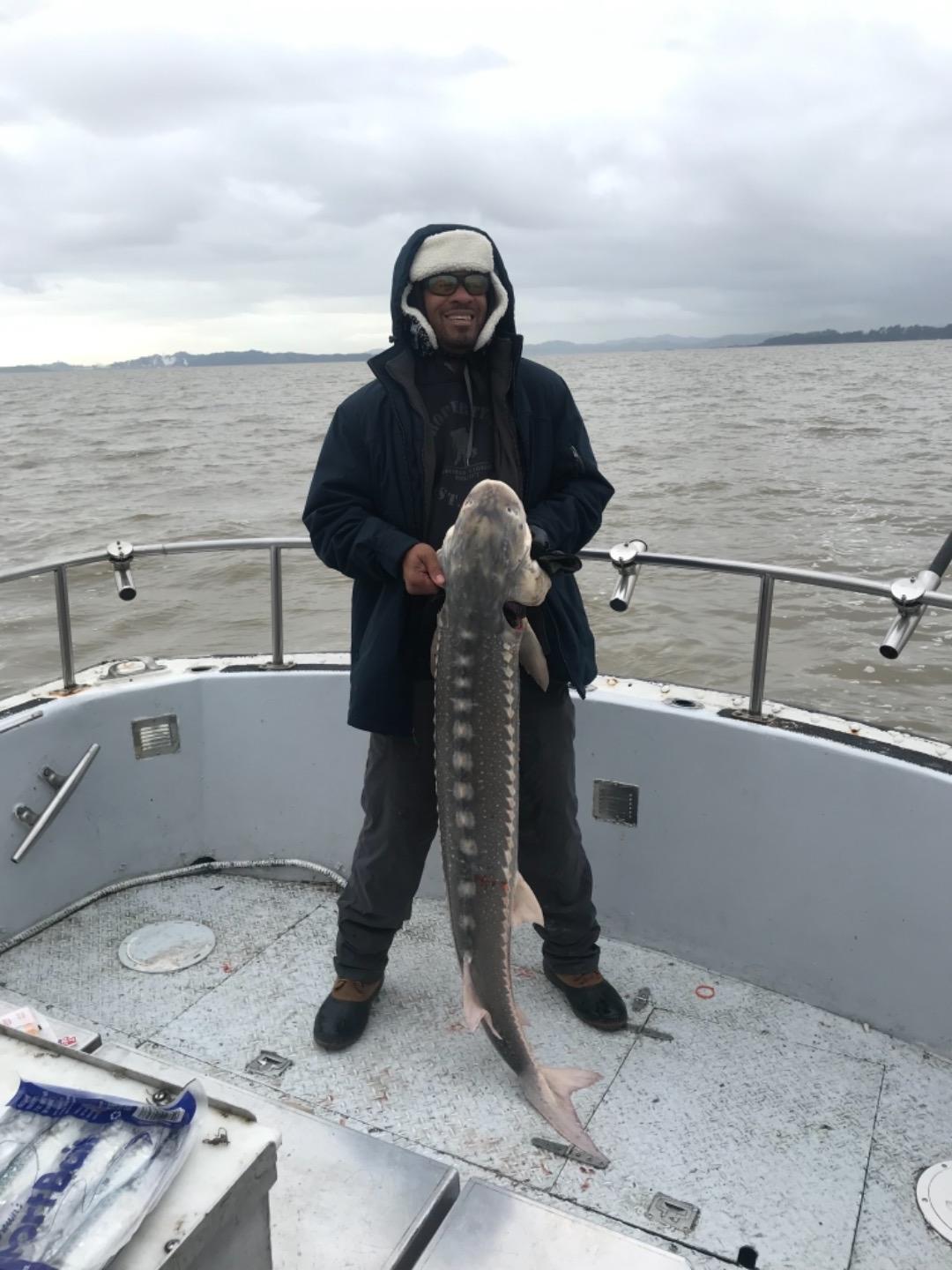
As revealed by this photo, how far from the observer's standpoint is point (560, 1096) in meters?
2.68

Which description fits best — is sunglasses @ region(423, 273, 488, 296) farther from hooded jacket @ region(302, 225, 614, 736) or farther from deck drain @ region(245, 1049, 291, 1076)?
deck drain @ region(245, 1049, 291, 1076)

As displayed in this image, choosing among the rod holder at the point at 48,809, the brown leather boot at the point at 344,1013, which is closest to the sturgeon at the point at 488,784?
the brown leather boot at the point at 344,1013

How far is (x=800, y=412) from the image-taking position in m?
31.9

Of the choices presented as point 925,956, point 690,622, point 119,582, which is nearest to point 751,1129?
point 925,956

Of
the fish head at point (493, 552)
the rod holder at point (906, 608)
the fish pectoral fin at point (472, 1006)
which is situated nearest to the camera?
the fish head at point (493, 552)

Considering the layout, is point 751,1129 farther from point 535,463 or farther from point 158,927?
point 158,927

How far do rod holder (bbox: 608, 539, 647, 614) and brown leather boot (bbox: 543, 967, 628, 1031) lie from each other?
47.2 inches

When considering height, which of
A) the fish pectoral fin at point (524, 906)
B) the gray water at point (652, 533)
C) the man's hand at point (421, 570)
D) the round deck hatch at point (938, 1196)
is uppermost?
the man's hand at point (421, 570)

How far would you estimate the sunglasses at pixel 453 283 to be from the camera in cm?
276

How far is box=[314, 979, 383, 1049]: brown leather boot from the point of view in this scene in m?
3.27

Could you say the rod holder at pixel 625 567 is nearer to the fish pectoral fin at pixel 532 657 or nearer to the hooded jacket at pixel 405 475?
the hooded jacket at pixel 405 475

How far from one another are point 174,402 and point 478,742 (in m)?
48.9

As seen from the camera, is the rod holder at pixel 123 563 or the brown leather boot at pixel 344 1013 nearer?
the brown leather boot at pixel 344 1013

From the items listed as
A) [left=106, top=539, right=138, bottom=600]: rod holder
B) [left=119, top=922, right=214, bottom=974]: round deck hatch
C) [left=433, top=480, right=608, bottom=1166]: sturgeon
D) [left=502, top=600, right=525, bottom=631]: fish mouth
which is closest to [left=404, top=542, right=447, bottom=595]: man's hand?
[left=433, top=480, right=608, bottom=1166]: sturgeon
